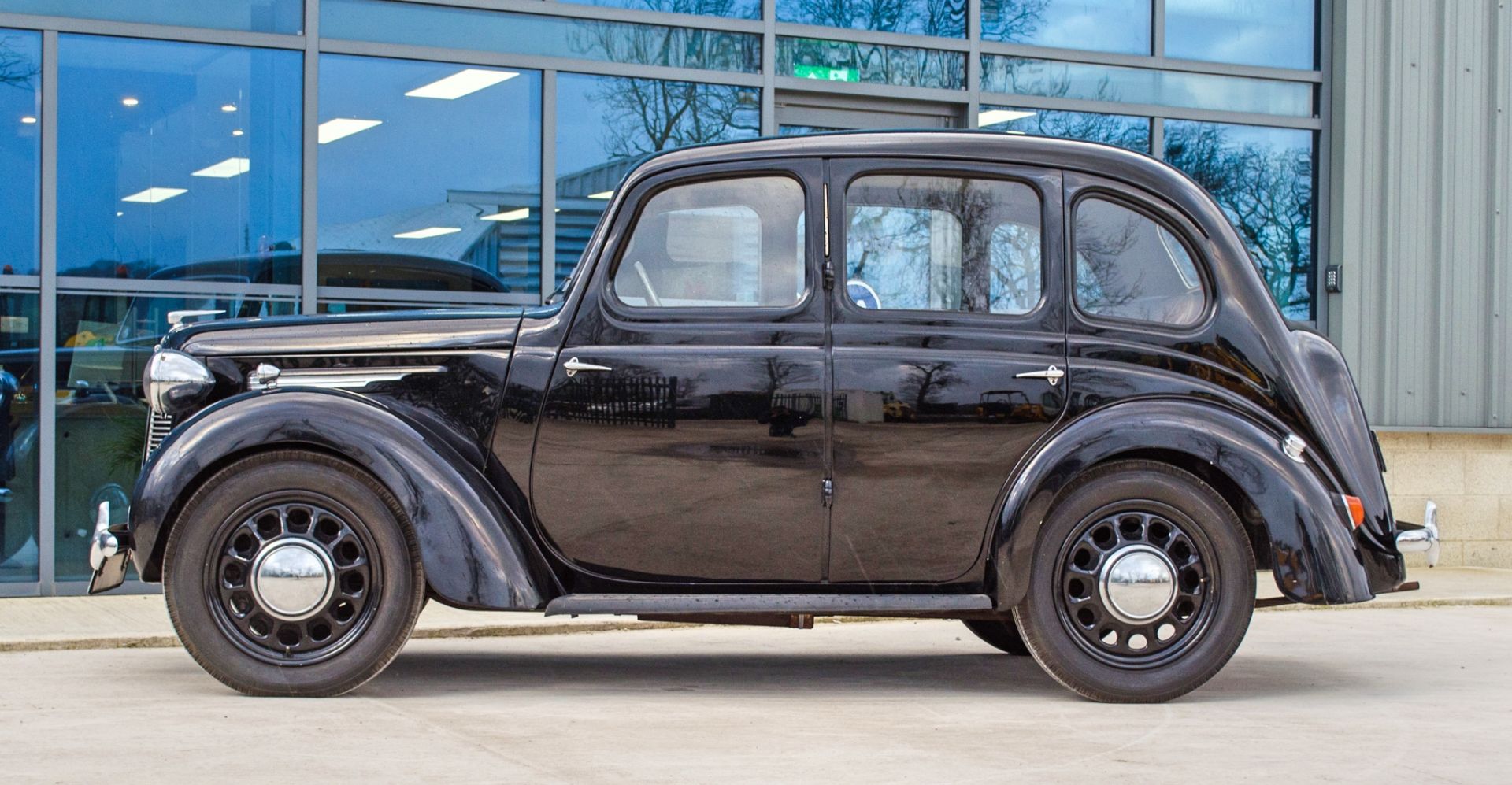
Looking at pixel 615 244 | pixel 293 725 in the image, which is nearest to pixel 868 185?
pixel 615 244

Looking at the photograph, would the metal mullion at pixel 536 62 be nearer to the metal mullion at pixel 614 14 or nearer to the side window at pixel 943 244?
the metal mullion at pixel 614 14

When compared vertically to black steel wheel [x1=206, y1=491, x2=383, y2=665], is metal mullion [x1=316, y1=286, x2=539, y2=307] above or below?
above

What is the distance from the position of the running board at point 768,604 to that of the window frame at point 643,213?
1.00 metres

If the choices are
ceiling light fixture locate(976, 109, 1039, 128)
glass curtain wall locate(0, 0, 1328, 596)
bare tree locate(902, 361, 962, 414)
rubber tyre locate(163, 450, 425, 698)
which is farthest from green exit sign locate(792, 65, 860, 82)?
rubber tyre locate(163, 450, 425, 698)

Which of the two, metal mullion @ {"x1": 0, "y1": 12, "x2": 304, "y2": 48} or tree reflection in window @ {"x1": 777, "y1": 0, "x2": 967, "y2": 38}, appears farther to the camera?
tree reflection in window @ {"x1": 777, "y1": 0, "x2": 967, "y2": 38}

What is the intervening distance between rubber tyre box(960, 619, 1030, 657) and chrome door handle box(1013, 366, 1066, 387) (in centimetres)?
177

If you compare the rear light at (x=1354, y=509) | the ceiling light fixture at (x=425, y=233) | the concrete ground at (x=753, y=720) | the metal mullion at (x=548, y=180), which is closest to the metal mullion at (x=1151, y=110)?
the metal mullion at (x=548, y=180)

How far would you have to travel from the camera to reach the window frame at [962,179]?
614 centimetres

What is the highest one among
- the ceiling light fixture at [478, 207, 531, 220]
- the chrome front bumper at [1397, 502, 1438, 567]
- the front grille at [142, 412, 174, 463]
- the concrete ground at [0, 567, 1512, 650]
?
the ceiling light fixture at [478, 207, 531, 220]

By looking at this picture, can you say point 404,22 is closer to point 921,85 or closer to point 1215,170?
point 921,85

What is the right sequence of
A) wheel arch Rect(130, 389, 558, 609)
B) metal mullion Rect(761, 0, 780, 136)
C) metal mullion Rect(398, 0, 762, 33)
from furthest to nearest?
metal mullion Rect(761, 0, 780, 136), metal mullion Rect(398, 0, 762, 33), wheel arch Rect(130, 389, 558, 609)

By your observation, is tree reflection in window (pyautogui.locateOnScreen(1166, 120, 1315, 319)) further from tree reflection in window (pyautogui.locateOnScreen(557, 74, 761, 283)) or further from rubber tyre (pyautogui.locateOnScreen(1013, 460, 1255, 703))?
rubber tyre (pyautogui.locateOnScreen(1013, 460, 1255, 703))

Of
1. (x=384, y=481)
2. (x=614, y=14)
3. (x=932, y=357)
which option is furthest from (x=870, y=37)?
(x=384, y=481)

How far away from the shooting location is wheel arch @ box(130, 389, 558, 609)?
19.0 feet
